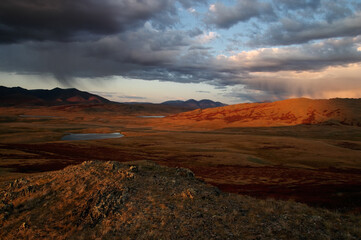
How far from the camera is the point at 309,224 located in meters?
12.2

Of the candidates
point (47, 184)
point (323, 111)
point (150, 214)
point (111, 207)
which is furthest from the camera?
point (323, 111)

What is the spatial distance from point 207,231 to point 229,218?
1757mm

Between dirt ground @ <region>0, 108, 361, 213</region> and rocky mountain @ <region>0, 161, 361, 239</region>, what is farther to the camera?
dirt ground @ <region>0, 108, 361, 213</region>

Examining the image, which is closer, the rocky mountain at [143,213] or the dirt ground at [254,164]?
the rocky mountain at [143,213]

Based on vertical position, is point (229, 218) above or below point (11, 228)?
above

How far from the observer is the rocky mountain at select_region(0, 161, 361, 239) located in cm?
1168

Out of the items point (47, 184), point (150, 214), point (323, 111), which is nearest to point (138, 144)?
point (47, 184)

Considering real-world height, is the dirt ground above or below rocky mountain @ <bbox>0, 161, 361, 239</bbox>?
below

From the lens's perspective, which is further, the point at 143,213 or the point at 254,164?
the point at 254,164

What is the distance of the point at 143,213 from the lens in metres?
13.4

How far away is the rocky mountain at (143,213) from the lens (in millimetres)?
11680

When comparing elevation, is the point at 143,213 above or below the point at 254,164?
above

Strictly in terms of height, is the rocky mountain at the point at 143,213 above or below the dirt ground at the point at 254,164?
above

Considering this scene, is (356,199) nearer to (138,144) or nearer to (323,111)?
(138,144)
